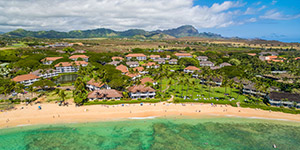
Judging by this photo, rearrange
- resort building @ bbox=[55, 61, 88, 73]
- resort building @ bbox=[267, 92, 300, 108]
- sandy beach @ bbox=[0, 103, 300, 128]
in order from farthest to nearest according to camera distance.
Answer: resort building @ bbox=[55, 61, 88, 73] < resort building @ bbox=[267, 92, 300, 108] < sandy beach @ bbox=[0, 103, 300, 128]

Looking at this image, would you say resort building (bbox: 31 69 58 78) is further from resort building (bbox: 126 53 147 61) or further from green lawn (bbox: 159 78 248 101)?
green lawn (bbox: 159 78 248 101)

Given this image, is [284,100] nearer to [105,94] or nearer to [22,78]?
[105,94]

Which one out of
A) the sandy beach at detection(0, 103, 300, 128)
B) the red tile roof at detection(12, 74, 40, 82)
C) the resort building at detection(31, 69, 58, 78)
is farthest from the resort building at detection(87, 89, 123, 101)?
the resort building at detection(31, 69, 58, 78)

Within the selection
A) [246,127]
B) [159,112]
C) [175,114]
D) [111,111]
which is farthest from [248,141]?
[111,111]

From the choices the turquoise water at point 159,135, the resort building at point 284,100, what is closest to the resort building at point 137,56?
the turquoise water at point 159,135

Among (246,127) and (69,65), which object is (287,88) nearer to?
(246,127)

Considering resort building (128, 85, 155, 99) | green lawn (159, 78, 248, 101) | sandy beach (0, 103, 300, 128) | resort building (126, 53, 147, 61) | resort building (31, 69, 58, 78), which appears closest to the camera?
sandy beach (0, 103, 300, 128)

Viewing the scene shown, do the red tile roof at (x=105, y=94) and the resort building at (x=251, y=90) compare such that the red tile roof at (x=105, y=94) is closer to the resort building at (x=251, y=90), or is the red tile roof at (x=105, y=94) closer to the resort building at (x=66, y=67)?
the resort building at (x=66, y=67)
